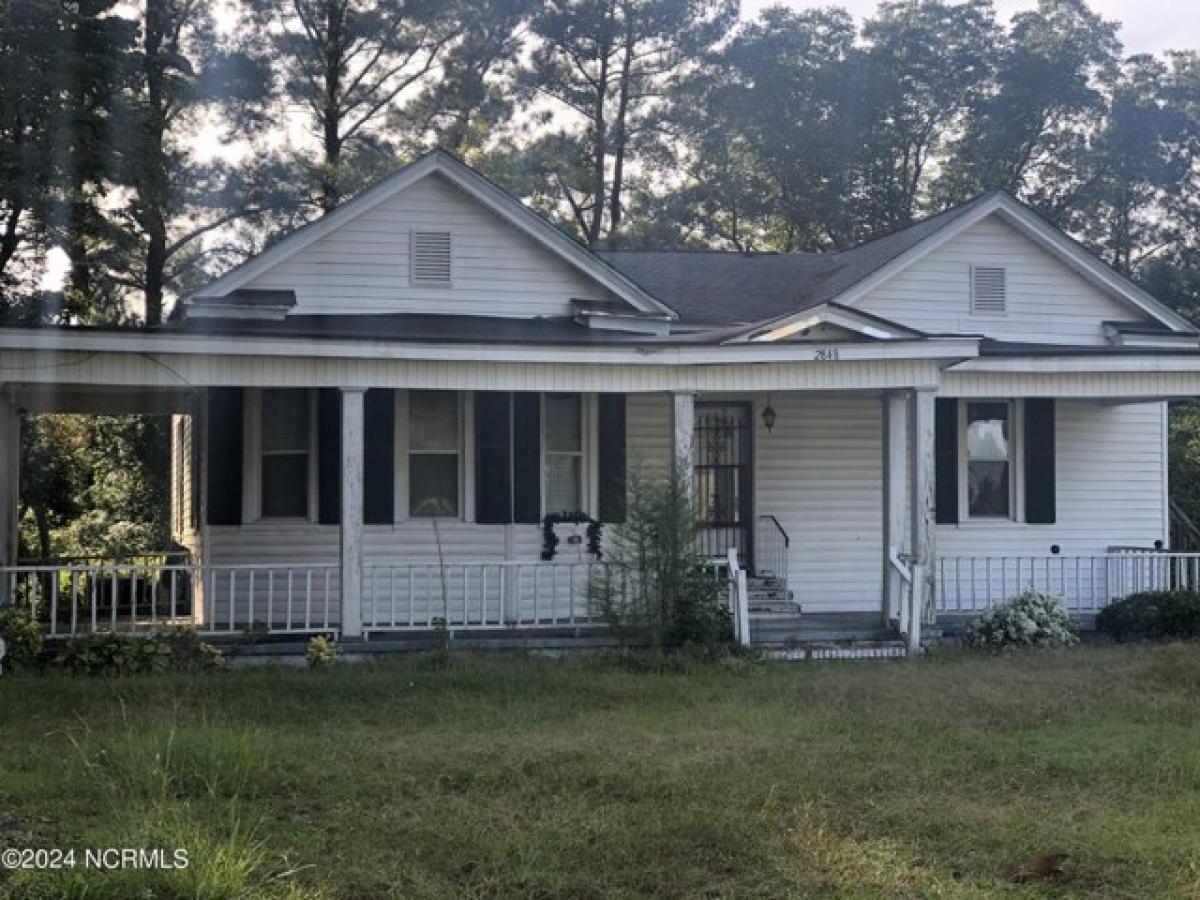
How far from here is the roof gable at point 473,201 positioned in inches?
558

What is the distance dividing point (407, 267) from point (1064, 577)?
8408mm

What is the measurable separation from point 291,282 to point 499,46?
65.4ft

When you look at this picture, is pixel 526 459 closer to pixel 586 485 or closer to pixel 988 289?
pixel 586 485

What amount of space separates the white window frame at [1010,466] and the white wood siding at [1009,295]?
1.10m

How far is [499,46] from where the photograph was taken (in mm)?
32500

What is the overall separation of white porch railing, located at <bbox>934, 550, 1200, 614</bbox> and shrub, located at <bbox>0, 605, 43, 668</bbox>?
900 cm

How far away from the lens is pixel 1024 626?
13.0m

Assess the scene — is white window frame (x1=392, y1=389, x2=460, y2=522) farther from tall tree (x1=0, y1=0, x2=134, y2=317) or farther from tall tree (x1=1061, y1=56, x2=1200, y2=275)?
tall tree (x1=1061, y1=56, x2=1200, y2=275)

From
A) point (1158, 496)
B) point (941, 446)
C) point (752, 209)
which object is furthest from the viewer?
point (752, 209)

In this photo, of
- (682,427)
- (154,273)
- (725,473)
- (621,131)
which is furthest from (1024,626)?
(621,131)

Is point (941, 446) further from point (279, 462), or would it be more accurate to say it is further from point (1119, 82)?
point (1119, 82)

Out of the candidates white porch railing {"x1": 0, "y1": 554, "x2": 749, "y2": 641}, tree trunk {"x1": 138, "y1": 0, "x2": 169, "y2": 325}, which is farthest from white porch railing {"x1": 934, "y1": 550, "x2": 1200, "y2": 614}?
tree trunk {"x1": 138, "y1": 0, "x2": 169, "y2": 325}

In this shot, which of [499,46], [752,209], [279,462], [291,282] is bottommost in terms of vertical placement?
[279,462]

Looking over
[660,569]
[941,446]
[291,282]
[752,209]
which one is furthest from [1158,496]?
[752,209]
